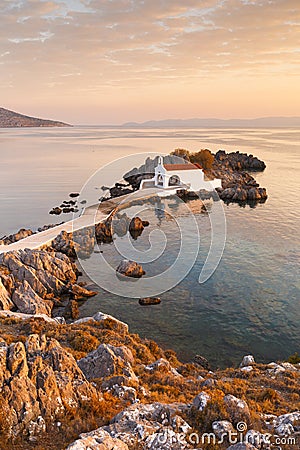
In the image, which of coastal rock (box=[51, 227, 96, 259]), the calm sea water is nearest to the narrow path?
coastal rock (box=[51, 227, 96, 259])

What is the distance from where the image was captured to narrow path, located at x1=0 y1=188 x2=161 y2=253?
38.4 metres

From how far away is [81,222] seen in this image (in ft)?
158

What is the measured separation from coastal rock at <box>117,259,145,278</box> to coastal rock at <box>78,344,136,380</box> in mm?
19778

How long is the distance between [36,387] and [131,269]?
78.8 ft

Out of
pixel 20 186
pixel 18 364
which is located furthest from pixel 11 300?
pixel 20 186

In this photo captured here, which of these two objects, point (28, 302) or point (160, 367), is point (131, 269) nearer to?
point (28, 302)

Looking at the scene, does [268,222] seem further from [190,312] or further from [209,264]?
[190,312]

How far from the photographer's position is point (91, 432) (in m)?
9.19

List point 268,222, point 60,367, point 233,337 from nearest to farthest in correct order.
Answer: point 60,367, point 233,337, point 268,222

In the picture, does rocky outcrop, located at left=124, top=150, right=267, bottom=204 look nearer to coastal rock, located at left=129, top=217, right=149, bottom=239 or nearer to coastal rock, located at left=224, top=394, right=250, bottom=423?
coastal rock, located at left=129, top=217, right=149, bottom=239

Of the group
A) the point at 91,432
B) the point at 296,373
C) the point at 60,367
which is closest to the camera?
the point at 91,432

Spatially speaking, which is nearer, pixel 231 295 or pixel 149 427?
pixel 149 427

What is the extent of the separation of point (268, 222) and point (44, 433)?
47543 millimetres

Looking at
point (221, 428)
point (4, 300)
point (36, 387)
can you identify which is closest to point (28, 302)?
point (4, 300)
